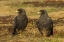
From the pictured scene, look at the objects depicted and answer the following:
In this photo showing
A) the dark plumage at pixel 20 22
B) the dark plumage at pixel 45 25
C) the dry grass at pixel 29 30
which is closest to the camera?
the dry grass at pixel 29 30

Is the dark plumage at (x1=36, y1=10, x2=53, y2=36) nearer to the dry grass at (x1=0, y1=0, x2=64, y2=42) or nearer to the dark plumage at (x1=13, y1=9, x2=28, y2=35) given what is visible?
the dry grass at (x1=0, y1=0, x2=64, y2=42)

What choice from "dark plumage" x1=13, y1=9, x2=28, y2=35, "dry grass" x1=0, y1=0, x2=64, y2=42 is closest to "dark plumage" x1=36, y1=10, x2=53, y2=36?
"dry grass" x1=0, y1=0, x2=64, y2=42

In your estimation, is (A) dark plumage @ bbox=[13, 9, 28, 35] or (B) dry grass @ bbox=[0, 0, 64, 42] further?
(A) dark plumage @ bbox=[13, 9, 28, 35]

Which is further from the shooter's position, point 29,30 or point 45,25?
point 29,30

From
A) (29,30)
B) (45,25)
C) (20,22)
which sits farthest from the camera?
(29,30)

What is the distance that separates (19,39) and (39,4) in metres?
Result: 13.2

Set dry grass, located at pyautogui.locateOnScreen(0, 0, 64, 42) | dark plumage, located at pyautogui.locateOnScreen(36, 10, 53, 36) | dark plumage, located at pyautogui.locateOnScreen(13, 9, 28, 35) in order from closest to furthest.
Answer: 1. dry grass, located at pyautogui.locateOnScreen(0, 0, 64, 42)
2. dark plumage, located at pyautogui.locateOnScreen(36, 10, 53, 36)
3. dark plumage, located at pyautogui.locateOnScreen(13, 9, 28, 35)

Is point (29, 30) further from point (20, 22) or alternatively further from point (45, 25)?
point (45, 25)

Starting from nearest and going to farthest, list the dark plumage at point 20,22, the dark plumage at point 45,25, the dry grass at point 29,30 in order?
1. the dry grass at point 29,30
2. the dark plumage at point 45,25
3. the dark plumage at point 20,22

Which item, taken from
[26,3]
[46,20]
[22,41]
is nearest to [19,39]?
[22,41]

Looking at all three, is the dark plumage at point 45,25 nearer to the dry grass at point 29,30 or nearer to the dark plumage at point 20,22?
the dry grass at point 29,30

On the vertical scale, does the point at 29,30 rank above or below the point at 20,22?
below

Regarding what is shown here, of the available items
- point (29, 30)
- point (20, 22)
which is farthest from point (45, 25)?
point (29, 30)

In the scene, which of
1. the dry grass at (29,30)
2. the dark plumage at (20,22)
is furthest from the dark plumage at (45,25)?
the dark plumage at (20,22)
